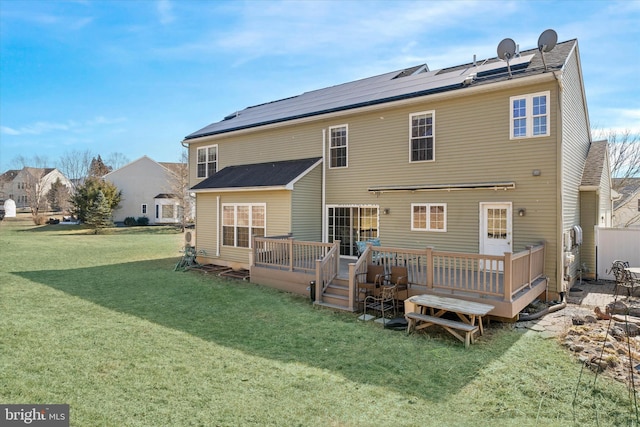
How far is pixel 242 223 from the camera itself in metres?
13.7

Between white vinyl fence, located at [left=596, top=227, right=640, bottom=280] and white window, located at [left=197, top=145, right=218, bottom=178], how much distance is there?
51.4ft

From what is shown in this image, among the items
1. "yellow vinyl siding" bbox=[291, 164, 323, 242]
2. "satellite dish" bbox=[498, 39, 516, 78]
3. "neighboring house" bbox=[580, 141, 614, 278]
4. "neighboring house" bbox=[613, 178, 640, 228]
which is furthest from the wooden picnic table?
"neighboring house" bbox=[613, 178, 640, 228]

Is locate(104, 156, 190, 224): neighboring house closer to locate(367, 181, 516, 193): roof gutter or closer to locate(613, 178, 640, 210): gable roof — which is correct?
locate(367, 181, 516, 193): roof gutter

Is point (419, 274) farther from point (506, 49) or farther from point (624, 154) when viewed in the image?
point (624, 154)

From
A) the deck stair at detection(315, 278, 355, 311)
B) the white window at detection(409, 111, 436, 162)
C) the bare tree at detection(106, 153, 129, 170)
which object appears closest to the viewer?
the deck stair at detection(315, 278, 355, 311)

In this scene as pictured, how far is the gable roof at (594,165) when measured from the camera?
12000 mm

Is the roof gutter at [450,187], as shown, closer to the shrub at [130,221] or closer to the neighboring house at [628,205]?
the neighboring house at [628,205]

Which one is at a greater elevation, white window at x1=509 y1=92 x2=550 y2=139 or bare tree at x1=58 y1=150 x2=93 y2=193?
bare tree at x1=58 y1=150 x2=93 y2=193

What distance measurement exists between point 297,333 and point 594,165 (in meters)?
12.5

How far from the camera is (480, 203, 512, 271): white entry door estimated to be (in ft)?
31.9

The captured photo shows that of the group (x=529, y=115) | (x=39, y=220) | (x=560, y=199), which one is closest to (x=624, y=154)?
(x=529, y=115)

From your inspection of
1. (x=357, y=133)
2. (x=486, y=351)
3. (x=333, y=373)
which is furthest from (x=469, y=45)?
(x=333, y=373)

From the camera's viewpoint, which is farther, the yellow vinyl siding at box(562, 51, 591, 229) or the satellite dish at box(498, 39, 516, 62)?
the satellite dish at box(498, 39, 516, 62)

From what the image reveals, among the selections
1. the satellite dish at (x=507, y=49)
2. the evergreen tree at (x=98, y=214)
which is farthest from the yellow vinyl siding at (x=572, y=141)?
the evergreen tree at (x=98, y=214)
